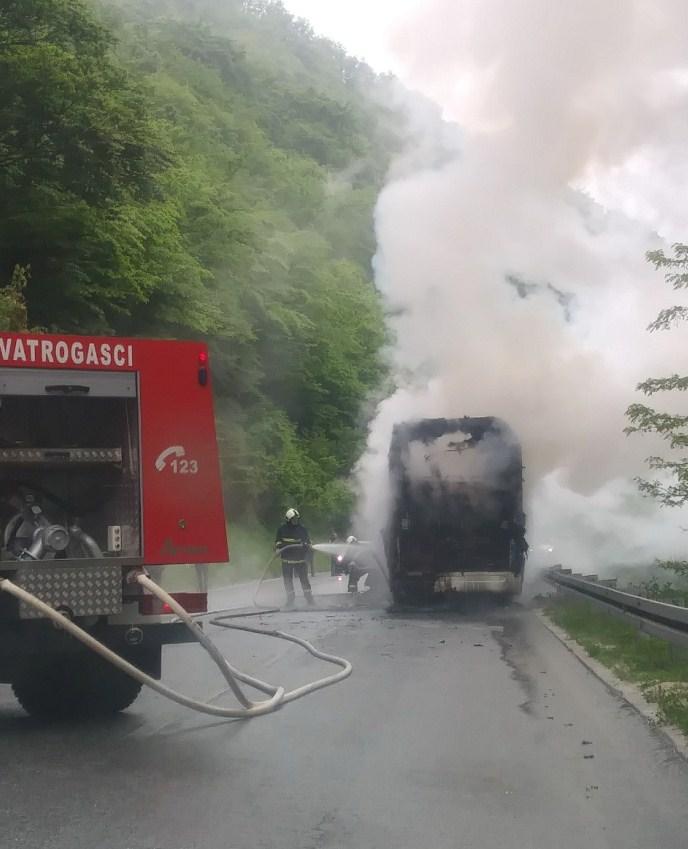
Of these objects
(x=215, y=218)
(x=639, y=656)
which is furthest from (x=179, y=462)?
(x=215, y=218)

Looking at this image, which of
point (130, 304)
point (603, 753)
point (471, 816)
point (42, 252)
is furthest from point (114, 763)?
point (130, 304)

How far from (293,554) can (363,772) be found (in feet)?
58.6

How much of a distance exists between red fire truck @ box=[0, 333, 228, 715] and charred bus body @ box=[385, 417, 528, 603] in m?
13.6

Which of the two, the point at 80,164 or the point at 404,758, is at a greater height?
the point at 80,164

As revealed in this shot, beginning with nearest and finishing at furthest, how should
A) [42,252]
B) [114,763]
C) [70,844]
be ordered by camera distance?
[70,844], [114,763], [42,252]

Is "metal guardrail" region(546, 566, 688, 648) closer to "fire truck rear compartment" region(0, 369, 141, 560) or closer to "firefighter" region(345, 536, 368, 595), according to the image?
"fire truck rear compartment" region(0, 369, 141, 560)

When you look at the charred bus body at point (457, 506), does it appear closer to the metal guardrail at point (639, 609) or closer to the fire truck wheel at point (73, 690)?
the metal guardrail at point (639, 609)

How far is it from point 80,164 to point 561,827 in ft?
77.5

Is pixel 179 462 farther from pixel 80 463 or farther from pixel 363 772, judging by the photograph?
pixel 363 772

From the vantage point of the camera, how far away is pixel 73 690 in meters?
10.8

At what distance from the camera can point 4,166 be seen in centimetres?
2827

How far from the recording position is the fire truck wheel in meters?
10.7

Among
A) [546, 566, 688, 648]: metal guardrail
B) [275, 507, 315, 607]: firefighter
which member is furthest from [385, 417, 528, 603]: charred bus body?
[275, 507, 315, 607]: firefighter

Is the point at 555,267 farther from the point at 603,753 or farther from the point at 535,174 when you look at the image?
the point at 603,753
